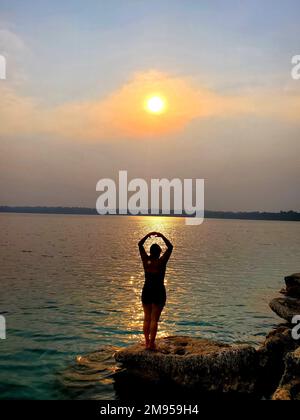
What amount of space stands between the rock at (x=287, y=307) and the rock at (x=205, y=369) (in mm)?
10636

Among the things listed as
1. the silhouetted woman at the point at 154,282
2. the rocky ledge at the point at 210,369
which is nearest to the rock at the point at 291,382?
the rocky ledge at the point at 210,369

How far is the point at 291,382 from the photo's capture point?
423 inches

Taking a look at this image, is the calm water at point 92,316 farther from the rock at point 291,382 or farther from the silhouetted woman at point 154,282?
the rock at point 291,382

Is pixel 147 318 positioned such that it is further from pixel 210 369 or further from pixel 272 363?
pixel 272 363

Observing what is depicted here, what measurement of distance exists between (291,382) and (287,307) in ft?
42.1

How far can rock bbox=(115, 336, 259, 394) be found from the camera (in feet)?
39.7

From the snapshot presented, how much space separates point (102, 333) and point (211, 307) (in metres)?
10.1

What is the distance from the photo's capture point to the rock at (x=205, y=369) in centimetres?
1211

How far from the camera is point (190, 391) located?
12.1 meters

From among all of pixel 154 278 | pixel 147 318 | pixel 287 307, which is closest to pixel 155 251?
pixel 154 278

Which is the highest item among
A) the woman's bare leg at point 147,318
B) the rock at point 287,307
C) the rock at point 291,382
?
the rock at point 287,307

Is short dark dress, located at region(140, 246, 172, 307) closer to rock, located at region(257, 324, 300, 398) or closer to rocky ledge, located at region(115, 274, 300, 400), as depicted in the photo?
rocky ledge, located at region(115, 274, 300, 400)

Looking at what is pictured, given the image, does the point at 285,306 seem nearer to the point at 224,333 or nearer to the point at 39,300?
the point at 224,333
